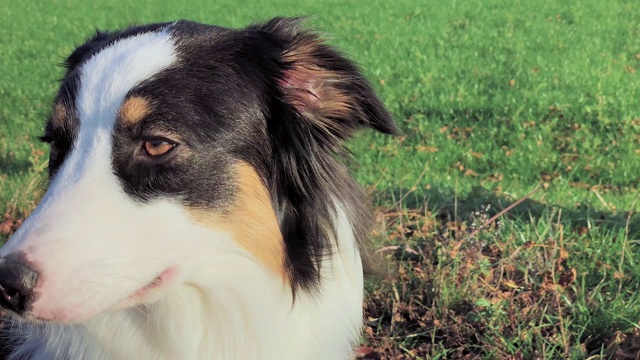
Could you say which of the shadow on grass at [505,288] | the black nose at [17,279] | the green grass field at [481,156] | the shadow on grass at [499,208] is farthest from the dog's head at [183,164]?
the shadow on grass at [499,208]

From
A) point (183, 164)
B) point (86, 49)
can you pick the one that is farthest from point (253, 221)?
point (86, 49)

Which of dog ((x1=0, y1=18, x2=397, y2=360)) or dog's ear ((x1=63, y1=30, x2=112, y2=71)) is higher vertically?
dog's ear ((x1=63, y1=30, x2=112, y2=71))

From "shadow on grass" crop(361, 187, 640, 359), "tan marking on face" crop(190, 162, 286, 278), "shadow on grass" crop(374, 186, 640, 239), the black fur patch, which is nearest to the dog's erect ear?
the black fur patch

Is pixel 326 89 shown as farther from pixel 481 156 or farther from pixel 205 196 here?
pixel 481 156

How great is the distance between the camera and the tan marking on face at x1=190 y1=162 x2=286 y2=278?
94.5 inches

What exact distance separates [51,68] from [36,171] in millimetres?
6829

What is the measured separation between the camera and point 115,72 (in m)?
2.31

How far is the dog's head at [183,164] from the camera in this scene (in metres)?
2.03

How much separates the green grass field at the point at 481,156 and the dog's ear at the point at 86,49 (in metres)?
0.39

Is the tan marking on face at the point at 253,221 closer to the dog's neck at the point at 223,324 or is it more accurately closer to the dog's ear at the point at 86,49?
the dog's neck at the point at 223,324

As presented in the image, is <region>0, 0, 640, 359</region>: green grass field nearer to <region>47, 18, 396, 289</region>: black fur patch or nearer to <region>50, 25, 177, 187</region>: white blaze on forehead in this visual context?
<region>47, 18, 396, 289</region>: black fur patch

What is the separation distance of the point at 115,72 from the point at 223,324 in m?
1.00

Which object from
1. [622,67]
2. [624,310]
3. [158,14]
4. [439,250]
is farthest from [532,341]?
[158,14]

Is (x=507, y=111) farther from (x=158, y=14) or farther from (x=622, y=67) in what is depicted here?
(x=158, y=14)
